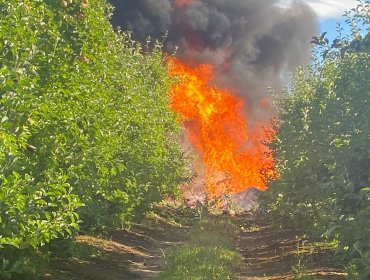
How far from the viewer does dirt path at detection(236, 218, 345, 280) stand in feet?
49.9

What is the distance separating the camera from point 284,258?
18609mm

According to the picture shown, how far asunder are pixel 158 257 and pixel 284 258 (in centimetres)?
463

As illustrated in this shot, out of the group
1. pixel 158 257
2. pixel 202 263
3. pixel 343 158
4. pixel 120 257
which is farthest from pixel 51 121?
pixel 158 257

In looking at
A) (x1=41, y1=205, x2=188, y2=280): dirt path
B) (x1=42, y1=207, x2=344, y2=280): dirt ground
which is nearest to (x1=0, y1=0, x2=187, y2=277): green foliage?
(x1=41, y1=205, x2=188, y2=280): dirt path

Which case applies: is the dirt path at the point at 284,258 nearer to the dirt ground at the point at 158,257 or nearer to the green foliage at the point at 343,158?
the dirt ground at the point at 158,257

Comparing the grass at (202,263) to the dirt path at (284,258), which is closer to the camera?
the grass at (202,263)

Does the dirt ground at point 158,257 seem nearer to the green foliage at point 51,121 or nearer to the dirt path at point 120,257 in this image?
the dirt path at point 120,257

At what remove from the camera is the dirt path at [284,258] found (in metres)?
15.2

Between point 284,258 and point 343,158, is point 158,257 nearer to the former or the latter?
point 284,258

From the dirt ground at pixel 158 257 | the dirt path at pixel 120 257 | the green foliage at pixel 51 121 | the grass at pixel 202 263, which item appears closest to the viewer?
the green foliage at pixel 51 121

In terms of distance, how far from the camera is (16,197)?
24.3ft

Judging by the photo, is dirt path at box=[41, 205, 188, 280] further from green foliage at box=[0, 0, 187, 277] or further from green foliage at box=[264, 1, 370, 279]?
green foliage at box=[264, 1, 370, 279]

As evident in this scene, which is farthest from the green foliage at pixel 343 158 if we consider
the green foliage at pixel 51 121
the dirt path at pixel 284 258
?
the green foliage at pixel 51 121

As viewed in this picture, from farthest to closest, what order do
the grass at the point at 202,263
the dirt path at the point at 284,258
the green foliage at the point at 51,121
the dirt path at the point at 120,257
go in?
the dirt path at the point at 284,258
the dirt path at the point at 120,257
the grass at the point at 202,263
the green foliage at the point at 51,121
